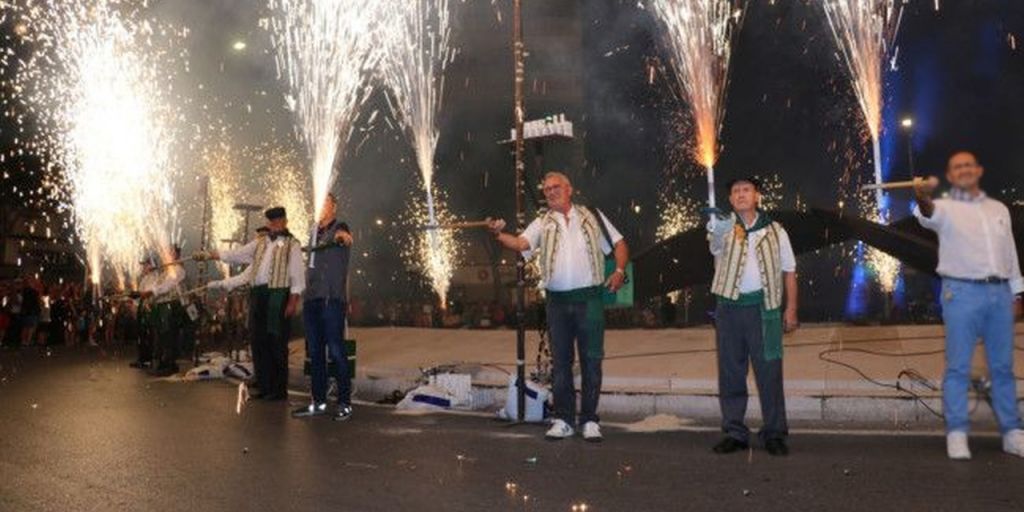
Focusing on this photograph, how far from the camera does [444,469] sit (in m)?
5.67

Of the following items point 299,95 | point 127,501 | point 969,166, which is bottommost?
point 127,501

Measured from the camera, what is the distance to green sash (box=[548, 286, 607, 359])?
7109mm

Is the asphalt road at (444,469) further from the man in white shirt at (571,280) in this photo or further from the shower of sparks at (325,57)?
the shower of sparks at (325,57)

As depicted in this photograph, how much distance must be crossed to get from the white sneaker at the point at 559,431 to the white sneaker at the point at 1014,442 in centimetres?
291

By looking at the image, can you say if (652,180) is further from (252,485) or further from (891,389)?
(252,485)

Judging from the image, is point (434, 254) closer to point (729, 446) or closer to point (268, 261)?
point (268, 261)

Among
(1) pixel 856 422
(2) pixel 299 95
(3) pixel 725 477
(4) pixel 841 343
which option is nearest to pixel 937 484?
(3) pixel 725 477

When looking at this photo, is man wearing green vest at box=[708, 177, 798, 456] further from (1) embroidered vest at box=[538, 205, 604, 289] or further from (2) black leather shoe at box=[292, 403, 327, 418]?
(2) black leather shoe at box=[292, 403, 327, 418]

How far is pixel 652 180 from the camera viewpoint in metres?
59.1

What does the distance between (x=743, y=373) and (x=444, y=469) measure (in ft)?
7.39

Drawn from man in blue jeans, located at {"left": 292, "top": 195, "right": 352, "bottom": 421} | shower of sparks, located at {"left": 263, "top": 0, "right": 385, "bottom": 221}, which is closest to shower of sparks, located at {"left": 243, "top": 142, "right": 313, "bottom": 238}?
shower of sparks, located at {"left": 263, "top": 0, "right": 385, "bottom": 221}

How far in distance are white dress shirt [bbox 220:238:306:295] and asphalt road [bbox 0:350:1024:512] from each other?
1727mm

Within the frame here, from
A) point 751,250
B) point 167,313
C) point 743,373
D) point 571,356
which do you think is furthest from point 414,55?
point 743,373

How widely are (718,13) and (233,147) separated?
84.1 feet
